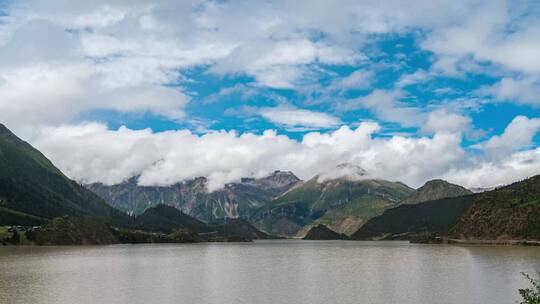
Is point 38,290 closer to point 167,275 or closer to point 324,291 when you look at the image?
point 167,275

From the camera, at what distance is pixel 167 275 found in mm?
133750

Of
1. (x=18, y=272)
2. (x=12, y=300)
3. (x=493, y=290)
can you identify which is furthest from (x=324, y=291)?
(x=18, y=272)

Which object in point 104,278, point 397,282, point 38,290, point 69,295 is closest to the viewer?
point 69,295

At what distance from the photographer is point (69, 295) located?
Answer: 94000mm

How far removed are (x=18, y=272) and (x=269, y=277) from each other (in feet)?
217

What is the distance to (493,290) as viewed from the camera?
317 feet

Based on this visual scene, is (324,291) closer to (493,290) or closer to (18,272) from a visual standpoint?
(493,290)

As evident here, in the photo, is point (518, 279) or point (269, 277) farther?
point (269, 277)

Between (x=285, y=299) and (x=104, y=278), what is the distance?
56668 millimetres

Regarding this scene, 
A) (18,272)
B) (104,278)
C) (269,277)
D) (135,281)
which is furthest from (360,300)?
(18,272)

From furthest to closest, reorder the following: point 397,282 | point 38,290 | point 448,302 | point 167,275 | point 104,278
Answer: point 167,275 < point 104,278 < point 397,282 < point 38,290 < point 448,302

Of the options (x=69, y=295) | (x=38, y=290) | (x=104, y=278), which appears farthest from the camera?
(x=104, y=278)

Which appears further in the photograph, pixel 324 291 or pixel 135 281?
pixel 135 281

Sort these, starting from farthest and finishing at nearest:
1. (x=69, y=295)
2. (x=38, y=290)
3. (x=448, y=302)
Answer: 1. (x=38, y=290)
2. (x=69, y=295)
3. (x=448, y=302)
